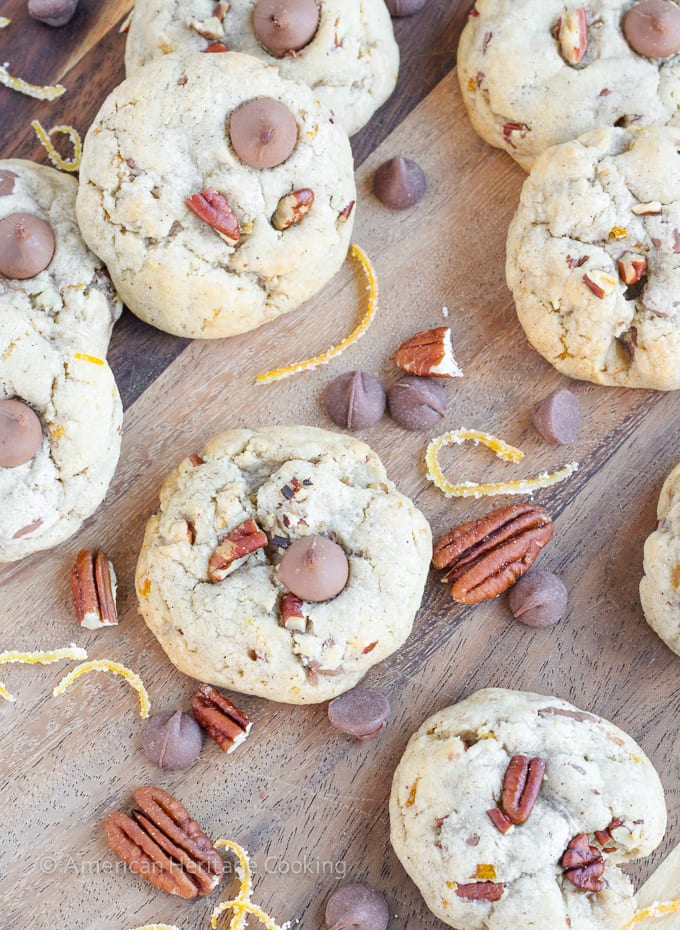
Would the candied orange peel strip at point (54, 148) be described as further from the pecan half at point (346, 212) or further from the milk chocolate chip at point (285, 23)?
the pecan half at point (346, 212)

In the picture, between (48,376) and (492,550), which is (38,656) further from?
(492,550)

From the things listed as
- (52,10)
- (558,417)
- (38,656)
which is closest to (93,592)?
(38,656)

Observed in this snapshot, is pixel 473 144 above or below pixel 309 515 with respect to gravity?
above

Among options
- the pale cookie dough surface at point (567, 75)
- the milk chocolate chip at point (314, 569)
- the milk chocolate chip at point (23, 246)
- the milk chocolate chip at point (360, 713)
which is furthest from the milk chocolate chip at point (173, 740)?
the pale cookie dough surface at point (567, 75)

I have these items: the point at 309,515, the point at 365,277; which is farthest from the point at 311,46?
the point at 309,515

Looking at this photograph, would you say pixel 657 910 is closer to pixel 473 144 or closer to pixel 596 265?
pixel 596 265

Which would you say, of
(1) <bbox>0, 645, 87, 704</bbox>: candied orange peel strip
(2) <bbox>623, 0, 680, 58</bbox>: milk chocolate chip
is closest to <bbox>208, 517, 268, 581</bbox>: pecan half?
(1) <bbox>0, 645, 87, 704</bbox>: candied orange peel strip

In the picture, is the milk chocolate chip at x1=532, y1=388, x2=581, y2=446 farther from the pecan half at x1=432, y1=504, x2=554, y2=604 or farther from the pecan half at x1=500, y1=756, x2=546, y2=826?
the pecan half at x1=500, y1=756, x2=546, y2=826
